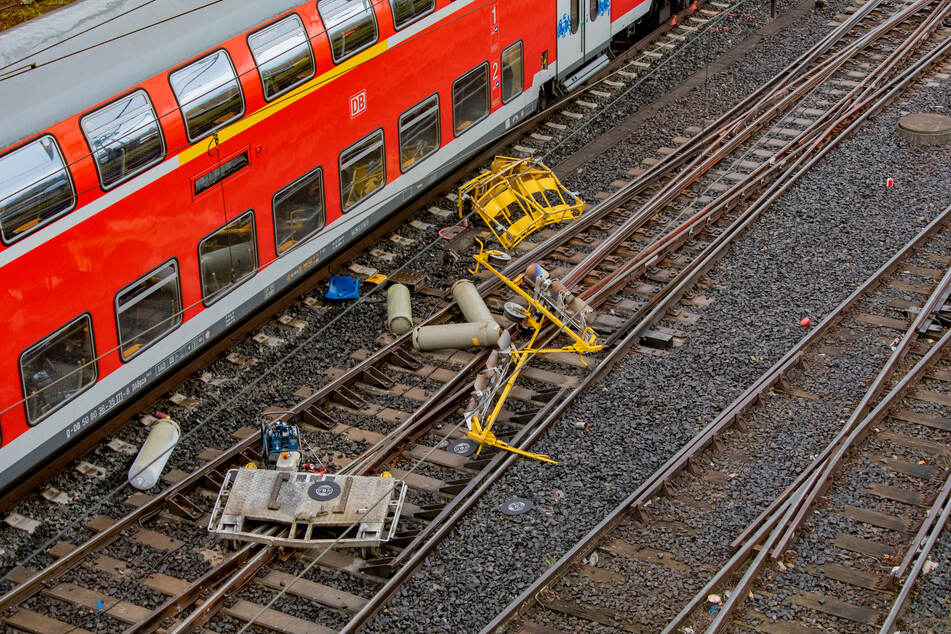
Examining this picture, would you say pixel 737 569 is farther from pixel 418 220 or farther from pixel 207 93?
pixel 418 220

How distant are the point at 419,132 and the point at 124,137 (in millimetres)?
5187

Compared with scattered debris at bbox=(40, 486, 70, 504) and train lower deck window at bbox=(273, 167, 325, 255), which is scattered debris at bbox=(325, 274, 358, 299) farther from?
scattered debris at bbox=(40, 486, 70, 504)

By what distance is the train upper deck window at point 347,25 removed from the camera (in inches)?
526

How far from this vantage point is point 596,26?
63.3 ft

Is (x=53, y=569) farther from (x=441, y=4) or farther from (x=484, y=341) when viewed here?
(x=441, y=4)

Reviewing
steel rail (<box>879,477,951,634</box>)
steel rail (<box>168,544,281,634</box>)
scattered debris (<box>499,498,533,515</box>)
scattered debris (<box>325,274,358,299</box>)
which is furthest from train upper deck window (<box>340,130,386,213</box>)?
steel rail (<box>879,477,951,634</box>)

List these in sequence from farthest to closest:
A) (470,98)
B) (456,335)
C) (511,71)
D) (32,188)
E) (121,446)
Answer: (511,71), (470,98), (456,335), (121,446), (32,188)

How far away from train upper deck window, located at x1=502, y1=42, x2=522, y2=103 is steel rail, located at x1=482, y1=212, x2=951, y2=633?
603 cm

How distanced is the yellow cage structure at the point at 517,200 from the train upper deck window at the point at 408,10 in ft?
8.73

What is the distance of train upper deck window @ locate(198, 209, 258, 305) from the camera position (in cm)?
1259

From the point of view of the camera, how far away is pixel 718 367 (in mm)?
13172

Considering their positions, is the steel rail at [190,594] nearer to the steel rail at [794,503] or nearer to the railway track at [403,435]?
the railway track at [403,435]

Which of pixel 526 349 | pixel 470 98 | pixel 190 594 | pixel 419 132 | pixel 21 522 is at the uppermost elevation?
pixel 470 98

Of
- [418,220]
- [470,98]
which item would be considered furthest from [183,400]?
[470,98]
